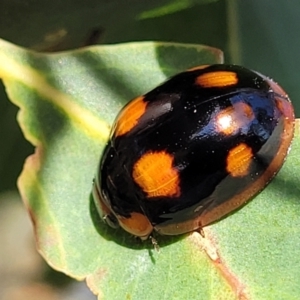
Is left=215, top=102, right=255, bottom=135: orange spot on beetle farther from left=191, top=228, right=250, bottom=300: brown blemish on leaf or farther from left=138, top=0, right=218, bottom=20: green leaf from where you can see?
left=138, top=0, right=218, bottom=20: green leaf

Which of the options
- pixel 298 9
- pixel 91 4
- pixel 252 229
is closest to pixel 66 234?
pixel 252 229

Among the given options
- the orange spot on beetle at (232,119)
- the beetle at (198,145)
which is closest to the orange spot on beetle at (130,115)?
the beetle at (198,145)

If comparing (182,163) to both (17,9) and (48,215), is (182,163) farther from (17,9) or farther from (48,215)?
(17,9)

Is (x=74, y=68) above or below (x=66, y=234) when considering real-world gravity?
above

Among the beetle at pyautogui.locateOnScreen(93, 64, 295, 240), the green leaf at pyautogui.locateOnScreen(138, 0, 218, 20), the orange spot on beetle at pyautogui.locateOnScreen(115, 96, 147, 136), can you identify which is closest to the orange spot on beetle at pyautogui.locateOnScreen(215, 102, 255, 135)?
the beetle at pyautogui.locateOnScreen(93, 64, 295, 240)

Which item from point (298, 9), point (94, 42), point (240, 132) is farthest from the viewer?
point (94, 42)

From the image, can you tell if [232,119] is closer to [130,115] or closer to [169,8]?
[130,115]

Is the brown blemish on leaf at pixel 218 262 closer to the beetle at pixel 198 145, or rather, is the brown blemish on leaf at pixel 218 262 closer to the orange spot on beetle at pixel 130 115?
the beetle at pixel 198 145

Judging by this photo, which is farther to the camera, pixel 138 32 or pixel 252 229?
pixel 138 32
